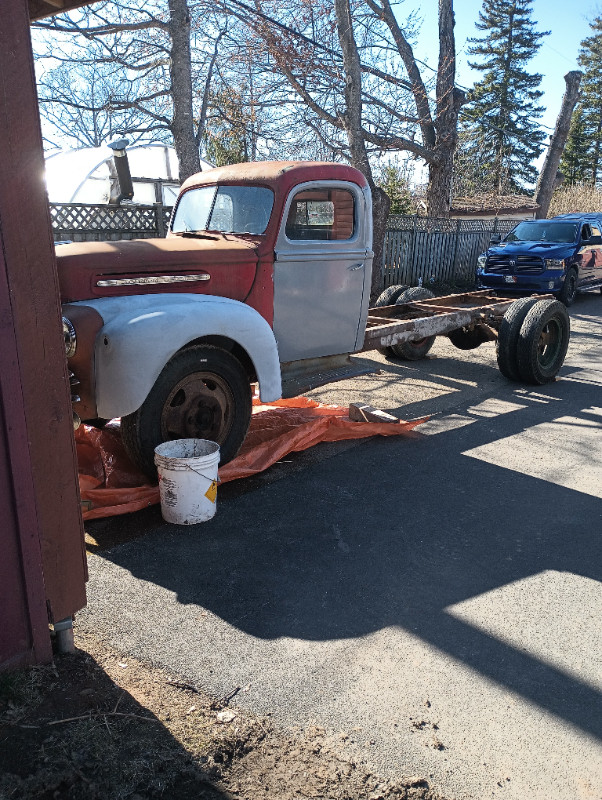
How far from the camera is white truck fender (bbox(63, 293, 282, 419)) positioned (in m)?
3.86

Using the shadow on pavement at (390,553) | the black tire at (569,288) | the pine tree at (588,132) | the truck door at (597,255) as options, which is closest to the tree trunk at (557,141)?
the truck door at (597,255)

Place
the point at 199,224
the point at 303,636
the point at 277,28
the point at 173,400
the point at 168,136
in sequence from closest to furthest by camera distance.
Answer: the point at 303,636 → the point at 173,400 → the point at 199,224 → the point at 277,28 → the point at 168,136

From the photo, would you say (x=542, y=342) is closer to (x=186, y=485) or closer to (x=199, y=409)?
(x=199, y=409)

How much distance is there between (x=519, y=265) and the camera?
13492 mm

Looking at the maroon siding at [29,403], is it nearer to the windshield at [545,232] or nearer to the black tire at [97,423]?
the black tire at [97,423]

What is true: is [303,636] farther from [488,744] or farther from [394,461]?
[394,461]

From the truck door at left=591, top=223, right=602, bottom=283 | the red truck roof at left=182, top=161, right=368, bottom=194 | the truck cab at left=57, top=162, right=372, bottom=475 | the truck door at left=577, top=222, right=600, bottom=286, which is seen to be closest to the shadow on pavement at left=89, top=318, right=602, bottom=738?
the truck cab at left=57, top=162, right=372, bottom=475

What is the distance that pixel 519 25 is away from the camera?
43.9 m

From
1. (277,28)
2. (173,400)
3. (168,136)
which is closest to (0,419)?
(173,400)

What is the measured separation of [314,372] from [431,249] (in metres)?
11.9

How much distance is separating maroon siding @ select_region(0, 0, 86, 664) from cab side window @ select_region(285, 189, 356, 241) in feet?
9.93

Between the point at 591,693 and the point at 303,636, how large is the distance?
1230 millimetres

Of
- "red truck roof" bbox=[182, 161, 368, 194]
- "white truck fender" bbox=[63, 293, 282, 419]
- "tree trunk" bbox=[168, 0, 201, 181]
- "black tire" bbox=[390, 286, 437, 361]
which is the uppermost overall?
"tree trunk" bbox=[168, 0, 201, 181]

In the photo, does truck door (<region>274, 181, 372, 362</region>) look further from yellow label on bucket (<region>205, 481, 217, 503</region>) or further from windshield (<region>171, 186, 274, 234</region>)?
yellow label on bucket (<region>205, 481, 217, 503</region>)
